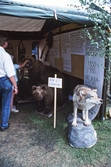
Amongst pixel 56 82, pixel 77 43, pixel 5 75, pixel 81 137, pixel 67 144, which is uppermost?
pixel 77 43

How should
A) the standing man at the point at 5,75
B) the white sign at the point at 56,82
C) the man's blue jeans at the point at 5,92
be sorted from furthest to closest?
the white sign at the point at 56,82
the man's blue jeans at the point at 5,92
the standing man at the point at 5,75

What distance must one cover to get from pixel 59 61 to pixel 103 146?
9.86 ft

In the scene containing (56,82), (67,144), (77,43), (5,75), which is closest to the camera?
(67,144)

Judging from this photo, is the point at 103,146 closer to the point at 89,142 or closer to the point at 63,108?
the point at 89,142

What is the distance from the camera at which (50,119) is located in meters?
3.37

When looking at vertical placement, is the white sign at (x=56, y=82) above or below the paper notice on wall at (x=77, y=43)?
below

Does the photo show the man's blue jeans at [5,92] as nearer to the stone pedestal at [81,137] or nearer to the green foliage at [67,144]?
the green foliage at [67,144]

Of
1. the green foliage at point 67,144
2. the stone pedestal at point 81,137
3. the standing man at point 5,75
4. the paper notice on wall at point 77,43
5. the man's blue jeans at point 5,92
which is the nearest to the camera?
the green foliage at point 67,144

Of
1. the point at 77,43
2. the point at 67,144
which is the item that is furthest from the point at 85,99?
the point at 77,43

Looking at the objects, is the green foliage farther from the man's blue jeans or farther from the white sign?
the white sign

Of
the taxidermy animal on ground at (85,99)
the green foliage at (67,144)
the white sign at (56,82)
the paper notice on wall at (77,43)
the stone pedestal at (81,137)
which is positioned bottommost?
the green foliage at (67,144)

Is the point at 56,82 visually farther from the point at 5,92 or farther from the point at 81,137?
the point at 81,137

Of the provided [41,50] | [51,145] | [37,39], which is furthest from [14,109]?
[37,39]

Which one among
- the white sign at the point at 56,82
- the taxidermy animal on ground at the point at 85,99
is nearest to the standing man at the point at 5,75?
the white sign at the point at 56,82
